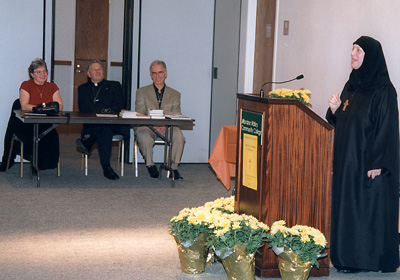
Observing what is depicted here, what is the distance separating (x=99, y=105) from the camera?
7.56 metres

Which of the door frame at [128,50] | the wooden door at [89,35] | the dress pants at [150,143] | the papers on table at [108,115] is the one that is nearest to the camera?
the papers on table at [108,115]

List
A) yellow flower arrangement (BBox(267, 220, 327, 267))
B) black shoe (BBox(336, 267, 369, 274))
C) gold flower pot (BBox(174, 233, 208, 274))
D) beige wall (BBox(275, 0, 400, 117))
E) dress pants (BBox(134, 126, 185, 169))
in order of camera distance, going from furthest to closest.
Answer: dress pants (BBox(134, 126, 185, 169)) → beige wall (BBox(275, 0, 400, 117)) → black shoe (BBox(336, 267, 369, 274)) → gold flower pot (BBox(174, 233, 208, 274)) → yellow flower arrangement (BBox(267, 220, 327, 267))

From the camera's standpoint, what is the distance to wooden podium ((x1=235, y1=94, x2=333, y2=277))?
386cm

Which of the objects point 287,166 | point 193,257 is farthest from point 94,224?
point 287,166

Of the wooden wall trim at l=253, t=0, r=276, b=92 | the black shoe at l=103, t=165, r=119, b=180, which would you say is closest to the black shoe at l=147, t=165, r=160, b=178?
the black shoe at l=103, t=165, r=119, b=180

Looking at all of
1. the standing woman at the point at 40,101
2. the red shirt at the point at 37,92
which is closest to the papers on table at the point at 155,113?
the standing woman at the point at 40,101

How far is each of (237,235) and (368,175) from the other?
978mm

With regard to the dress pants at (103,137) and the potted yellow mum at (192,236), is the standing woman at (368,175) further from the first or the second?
the dress pants at (103,137)

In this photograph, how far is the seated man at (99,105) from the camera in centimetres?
732

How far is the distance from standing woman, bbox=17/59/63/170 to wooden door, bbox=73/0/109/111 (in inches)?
183

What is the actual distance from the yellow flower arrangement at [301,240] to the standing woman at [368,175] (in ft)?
1.59

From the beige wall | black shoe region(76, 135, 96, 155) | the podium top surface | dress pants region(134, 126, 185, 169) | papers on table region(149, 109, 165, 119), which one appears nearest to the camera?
the podium top surface

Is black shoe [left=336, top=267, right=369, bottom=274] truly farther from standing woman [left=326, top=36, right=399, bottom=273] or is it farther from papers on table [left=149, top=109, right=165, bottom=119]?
papers on table [left=149, top=109, right=165, bottom=119]

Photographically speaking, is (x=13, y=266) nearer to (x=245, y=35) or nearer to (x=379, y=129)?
(x=379, y=129)
